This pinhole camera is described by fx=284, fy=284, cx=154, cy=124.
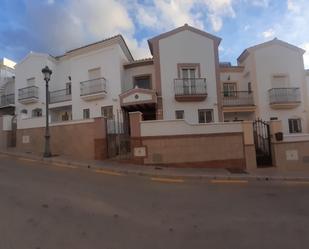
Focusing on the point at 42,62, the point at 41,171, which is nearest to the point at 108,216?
the point at 41,171

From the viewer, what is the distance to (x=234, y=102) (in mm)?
25578

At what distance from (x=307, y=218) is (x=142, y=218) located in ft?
11.8

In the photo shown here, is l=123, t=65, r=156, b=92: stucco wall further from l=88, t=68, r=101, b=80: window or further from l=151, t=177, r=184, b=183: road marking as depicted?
l=151, t=177, r=184, b=183: road marking

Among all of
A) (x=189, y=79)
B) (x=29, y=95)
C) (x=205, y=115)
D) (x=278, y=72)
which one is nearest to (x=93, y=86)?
(x=29, y=95)

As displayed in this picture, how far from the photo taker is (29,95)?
27.0 metres

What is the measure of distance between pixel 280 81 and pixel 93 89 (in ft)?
54.2

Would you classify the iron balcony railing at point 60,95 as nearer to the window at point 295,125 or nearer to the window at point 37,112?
the window at point 37,112

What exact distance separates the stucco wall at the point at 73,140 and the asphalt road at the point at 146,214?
15.2ft

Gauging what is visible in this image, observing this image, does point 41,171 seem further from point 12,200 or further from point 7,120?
point 7,120

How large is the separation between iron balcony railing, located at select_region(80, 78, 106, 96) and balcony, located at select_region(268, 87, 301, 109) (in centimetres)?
1444

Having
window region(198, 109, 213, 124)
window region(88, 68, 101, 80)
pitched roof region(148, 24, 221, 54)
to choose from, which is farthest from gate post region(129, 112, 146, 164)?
window region(88, 68, 101, 80)

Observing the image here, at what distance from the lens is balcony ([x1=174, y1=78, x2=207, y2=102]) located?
21328mm

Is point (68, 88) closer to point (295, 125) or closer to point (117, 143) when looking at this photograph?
point (117, 143)

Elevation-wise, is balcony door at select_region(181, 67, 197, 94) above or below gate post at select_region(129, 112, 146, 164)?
above
